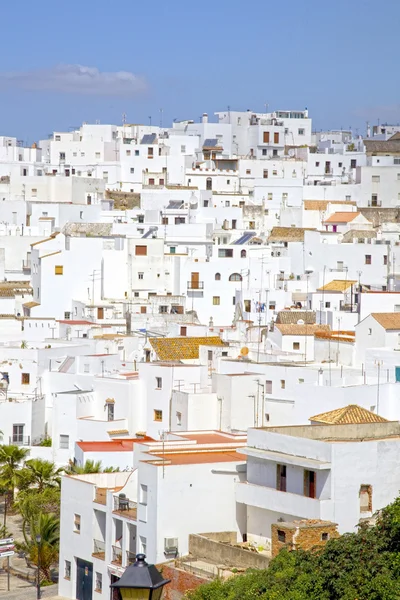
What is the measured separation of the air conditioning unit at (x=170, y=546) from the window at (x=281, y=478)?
2007 millimetres

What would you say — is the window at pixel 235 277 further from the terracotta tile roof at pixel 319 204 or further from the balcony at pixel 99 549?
the balcony at pixel 99 549

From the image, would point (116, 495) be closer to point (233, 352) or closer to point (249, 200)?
point (233, 352)

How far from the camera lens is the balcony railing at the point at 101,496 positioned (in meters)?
26.8

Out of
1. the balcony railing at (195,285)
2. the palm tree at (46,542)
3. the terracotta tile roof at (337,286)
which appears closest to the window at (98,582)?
the palm tree at (46,542)

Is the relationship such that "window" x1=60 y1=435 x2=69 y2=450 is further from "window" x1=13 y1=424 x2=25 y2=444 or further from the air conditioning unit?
the air conditioning unit

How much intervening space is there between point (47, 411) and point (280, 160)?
36.0m

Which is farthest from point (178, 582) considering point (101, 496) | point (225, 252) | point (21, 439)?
point (225, 252)

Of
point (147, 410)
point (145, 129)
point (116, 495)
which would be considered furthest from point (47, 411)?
point (145, 129)

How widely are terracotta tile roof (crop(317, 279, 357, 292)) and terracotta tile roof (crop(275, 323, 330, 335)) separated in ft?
22.3

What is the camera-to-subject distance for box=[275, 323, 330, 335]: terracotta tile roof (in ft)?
137

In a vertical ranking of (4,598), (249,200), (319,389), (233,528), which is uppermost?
(249,200)

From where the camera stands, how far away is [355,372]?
118ft

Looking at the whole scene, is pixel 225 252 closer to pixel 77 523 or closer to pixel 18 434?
pixel 18 434

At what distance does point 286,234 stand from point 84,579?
32011 mm
